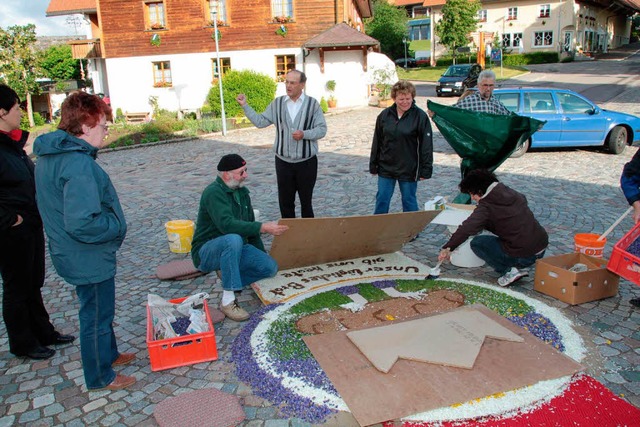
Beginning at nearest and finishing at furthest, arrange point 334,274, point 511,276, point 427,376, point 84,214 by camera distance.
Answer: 1. point 84,214
2. point 427,376
3. point 511,276
4. point 334,274

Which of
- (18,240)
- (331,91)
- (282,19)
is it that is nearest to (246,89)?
(282,19)

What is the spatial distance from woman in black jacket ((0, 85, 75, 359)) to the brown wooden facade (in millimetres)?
23076

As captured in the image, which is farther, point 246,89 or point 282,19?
point 282,19

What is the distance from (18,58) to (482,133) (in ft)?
107

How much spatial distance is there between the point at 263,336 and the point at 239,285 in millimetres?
583

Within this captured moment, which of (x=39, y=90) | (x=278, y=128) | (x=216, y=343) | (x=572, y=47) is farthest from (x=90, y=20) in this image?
(x=572, y=47)

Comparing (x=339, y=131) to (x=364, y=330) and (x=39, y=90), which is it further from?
(x=39, y=90)

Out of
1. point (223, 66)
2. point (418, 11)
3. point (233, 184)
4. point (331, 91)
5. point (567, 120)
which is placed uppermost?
point (418, 11)

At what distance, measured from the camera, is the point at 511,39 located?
53.4 m

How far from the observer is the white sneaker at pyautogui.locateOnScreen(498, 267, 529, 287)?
5332mm

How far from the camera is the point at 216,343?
443cm

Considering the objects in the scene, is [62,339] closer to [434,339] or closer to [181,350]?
[181,350]

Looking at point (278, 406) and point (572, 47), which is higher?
point (572, 47)

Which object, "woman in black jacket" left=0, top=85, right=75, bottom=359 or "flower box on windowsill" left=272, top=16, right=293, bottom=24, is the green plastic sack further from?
"flower box on windowsill" left=272, top=16, right=293, bottom=24
